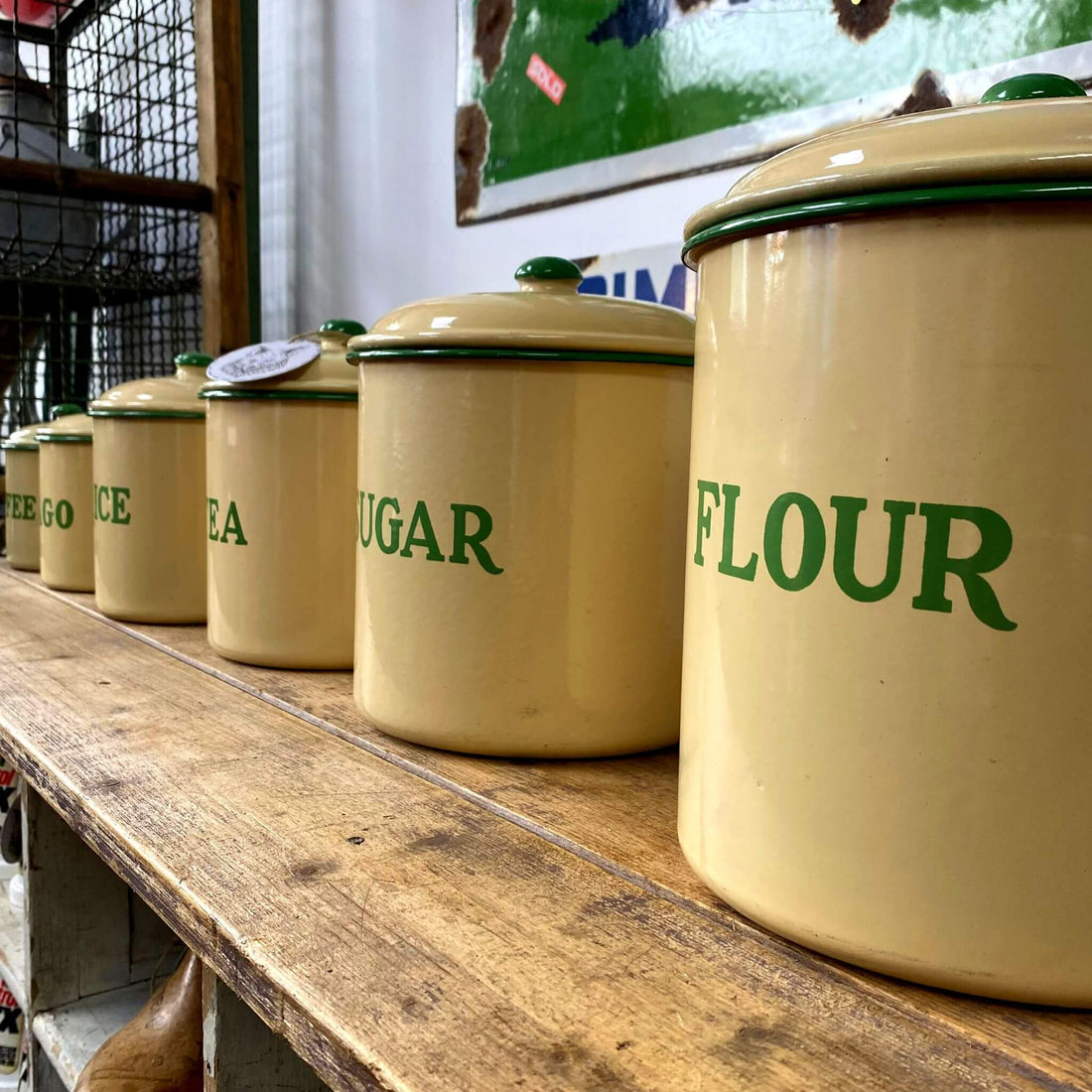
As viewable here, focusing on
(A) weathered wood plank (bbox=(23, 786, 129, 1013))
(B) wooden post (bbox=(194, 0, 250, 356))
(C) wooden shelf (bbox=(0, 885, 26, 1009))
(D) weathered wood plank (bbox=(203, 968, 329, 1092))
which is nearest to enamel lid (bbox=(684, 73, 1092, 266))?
(D) weathered wood plank (bbox=(203, 968, 329, 1092))

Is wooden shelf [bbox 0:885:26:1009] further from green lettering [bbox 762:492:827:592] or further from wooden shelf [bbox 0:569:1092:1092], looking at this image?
green lettering [bbox 762:492:827:592]

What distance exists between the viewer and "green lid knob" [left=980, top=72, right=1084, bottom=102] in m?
0.35

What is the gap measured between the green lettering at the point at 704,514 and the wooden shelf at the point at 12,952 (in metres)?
0.74

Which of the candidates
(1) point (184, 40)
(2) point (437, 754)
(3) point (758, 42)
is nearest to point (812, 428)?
(2) point (437, 754)

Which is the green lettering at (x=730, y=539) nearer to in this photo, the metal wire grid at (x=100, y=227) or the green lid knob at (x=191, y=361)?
the green lid knob at (x=191, y=361)

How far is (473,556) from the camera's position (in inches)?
22.5

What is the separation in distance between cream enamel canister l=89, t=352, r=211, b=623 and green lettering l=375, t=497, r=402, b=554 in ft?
1.37

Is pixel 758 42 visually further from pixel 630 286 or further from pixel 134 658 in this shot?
pixel 134 658

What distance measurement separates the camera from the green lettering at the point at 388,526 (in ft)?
1.96

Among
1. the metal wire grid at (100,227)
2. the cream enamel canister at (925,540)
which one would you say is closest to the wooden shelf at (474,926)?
the cream enamel canister at (925,540)

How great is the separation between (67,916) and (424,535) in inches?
15.7

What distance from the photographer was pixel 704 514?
1.38 ft

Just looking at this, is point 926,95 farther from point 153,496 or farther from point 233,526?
point 153,496

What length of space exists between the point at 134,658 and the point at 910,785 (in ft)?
2.25
